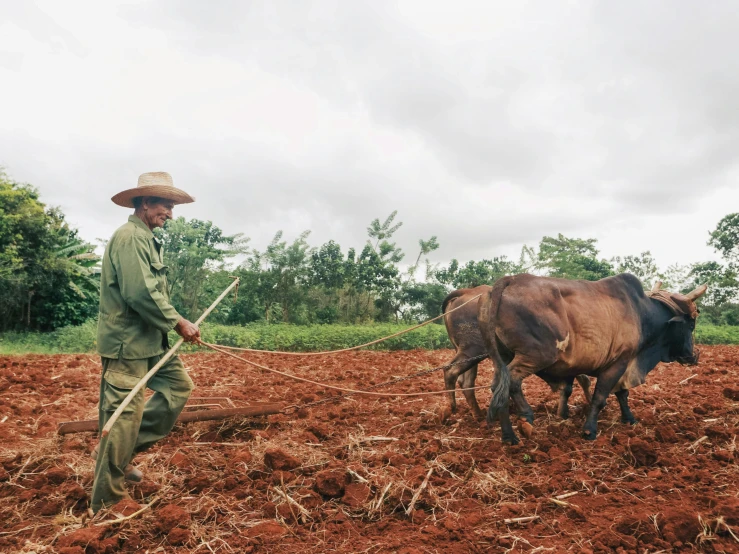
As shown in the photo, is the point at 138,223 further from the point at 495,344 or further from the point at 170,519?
the point at 495,344

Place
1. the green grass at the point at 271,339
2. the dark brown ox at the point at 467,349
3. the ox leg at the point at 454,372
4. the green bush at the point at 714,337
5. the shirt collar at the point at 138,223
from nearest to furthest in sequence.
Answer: the shirt collar at the point at 138,223, the dark brown ox at the point at 467,349, the ox leg at the point at 454,372, the green grass at the point at 271,339, the green bush at the point at 714,337

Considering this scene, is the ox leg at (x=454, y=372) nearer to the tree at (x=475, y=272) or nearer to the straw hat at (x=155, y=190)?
the straw hat at (x=155, y=190)

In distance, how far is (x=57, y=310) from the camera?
21.4 meters

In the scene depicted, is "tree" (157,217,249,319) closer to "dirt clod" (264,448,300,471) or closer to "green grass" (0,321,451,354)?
"green grass" (0,321,451,354)

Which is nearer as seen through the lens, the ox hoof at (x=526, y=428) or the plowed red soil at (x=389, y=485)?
the plowed red soil at (x=389, y=485)

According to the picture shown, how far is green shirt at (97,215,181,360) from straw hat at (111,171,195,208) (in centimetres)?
33

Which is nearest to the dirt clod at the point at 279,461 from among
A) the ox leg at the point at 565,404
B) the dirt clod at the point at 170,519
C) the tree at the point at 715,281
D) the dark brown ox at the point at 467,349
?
the dirt clod at the point at 170,519

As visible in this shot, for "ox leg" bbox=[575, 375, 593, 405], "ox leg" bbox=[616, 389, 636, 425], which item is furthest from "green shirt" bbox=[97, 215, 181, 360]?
"ox leg" bbox=[575, 375, 593, 405]

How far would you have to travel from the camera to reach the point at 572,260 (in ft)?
93.7

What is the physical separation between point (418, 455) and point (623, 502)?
1.68 meters

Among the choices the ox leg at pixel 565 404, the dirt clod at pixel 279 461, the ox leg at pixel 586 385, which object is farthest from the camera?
the ox leg at pixel 586 385

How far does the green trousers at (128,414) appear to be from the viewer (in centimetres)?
361

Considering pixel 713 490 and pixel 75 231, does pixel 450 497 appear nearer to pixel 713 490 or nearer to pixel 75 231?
pixel 713 490

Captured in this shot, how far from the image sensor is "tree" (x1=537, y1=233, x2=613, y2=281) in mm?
27859
